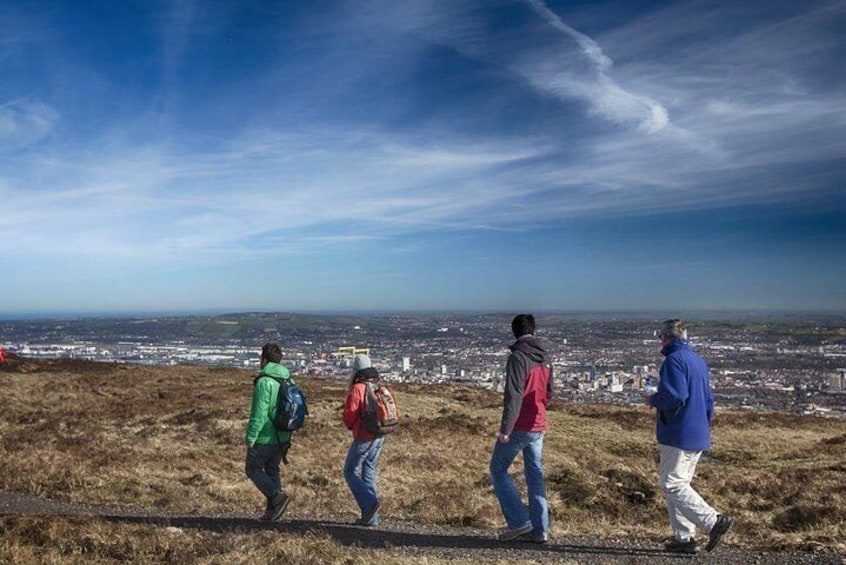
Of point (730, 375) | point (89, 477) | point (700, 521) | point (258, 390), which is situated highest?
point (258, 390)

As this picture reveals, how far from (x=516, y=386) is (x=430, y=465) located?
28.3 feet

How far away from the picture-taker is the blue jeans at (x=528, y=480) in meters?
8.09

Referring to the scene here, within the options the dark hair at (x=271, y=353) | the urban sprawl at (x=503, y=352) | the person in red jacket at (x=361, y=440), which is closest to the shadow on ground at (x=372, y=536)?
the person in red jacket at (x=361, y=440)

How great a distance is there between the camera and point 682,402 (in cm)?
737

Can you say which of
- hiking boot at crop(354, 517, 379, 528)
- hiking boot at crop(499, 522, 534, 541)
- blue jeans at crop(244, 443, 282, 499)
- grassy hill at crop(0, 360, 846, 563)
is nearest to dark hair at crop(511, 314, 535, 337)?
hiking boot at crop(499, 522, 534, 541)

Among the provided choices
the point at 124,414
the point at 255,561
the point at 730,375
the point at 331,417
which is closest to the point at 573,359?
the point at 730,375

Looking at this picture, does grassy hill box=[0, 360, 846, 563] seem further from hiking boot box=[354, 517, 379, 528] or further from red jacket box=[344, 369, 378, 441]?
red jacket box=[344, 369, 378, 441]

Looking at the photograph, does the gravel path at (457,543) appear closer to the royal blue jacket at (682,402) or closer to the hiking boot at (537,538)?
the hiking boot at (537,538)

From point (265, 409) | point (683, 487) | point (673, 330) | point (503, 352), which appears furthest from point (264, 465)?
point (503, 352)

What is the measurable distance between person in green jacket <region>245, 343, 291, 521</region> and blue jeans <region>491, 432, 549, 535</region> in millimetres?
3141

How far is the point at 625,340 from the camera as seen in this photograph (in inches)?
3187

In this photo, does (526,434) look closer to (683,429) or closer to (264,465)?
(683,429)

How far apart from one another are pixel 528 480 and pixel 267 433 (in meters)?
3.70

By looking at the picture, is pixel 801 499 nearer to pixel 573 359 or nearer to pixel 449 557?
pixel 449 557
